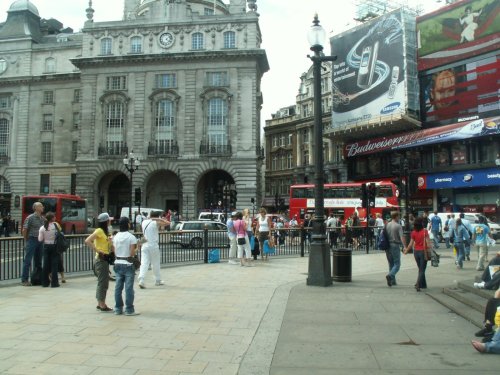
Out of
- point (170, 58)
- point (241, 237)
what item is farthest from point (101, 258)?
point (170, 58)

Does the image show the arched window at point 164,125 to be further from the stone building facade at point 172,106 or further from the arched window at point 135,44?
the arched window at point 135,44

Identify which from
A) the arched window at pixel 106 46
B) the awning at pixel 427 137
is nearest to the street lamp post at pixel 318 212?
the awning at pixel 427 137

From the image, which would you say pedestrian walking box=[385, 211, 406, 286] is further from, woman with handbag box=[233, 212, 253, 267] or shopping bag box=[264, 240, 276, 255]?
shopping bag box=[264, 240, 276, 255]

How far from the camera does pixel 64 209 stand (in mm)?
36719

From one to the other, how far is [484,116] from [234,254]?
3421cm

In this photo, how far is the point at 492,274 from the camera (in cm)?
787

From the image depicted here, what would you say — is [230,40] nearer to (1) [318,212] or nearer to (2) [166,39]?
(2) [166,39]

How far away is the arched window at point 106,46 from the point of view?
51938 millimetres

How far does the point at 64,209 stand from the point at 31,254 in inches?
1068

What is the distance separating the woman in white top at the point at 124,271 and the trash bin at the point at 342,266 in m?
5.53

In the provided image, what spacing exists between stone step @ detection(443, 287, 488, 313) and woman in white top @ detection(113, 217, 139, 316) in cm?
567

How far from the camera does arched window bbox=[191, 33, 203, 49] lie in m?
50.9

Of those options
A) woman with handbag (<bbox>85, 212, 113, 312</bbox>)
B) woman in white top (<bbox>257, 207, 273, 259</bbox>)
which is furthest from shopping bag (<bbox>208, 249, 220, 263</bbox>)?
woman with handbag (<bbox>85, 212, 113, 312</bbox>)

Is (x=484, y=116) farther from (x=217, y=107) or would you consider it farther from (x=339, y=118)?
(x=217, y=107)
